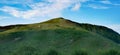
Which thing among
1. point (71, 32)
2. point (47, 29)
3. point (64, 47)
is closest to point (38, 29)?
point (47, 29)

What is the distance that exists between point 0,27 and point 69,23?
3328cm

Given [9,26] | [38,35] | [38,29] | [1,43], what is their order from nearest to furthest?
[1,43]
[38,35]
[38,29]
[9,26]

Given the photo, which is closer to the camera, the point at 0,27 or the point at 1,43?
the point at 1,43

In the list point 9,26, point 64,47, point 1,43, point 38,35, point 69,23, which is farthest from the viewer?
point 9,26

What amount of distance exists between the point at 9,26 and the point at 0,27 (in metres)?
4.18

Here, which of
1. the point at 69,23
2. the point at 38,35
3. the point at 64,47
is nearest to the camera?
the point at 64,47

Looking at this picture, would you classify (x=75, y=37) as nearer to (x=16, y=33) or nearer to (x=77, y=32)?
(x=77, y=32)

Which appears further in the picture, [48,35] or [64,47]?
[48,35]

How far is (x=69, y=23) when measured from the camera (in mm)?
153625

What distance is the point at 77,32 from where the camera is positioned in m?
128

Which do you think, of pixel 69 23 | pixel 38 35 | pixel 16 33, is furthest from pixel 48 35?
pixel 69 23

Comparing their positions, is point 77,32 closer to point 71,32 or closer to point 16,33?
point 71,32

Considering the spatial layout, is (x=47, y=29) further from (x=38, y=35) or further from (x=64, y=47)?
(x=64, y=47)

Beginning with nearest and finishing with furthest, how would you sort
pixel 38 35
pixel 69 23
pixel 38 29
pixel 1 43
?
pixel 1 43 → pixel 38 35 → pixel 38 29 → pixel 69 23
